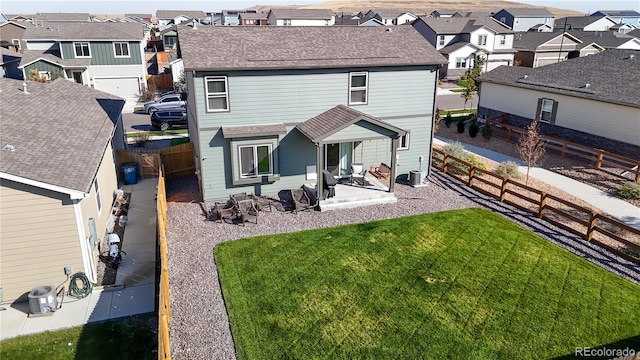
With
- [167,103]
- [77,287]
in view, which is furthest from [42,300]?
[167,103]

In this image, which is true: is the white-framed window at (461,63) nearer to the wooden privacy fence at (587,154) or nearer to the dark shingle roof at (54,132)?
the wooden privacy fence at (587,154)

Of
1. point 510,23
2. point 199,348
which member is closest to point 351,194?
point 199,348

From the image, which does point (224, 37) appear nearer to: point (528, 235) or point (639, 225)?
point (528, 235)

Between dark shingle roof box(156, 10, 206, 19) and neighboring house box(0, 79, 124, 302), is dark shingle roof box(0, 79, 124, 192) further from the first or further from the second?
dark shingle roof box(156, 10, 206, 19)

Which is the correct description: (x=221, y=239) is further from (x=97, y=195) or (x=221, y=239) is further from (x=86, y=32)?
(x=86, y=32)

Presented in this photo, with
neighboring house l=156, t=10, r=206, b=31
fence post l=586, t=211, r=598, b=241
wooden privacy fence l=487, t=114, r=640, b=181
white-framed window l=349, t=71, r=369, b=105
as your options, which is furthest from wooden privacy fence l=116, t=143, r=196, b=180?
neighboring house l=156, t=10, r=206, b=31

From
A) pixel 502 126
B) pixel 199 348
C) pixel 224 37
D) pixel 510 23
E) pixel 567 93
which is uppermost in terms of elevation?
pixel 510 23
